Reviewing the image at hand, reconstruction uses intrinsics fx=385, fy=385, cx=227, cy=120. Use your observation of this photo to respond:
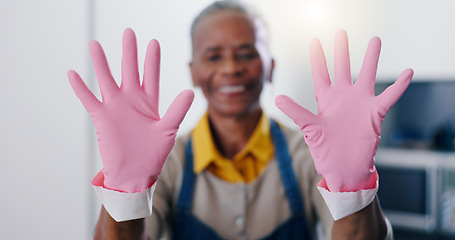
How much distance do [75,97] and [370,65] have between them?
1.09 metres

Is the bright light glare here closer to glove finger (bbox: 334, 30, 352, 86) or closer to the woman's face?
the woman's face

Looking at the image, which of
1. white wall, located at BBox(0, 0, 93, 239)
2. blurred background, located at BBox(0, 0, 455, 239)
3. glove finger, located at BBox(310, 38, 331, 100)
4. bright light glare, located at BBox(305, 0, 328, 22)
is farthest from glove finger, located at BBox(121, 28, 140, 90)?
bright light glare, located at BBox(305, 0, 328, 22)

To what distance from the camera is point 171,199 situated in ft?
2.73

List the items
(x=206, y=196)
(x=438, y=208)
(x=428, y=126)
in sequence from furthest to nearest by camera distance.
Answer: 1. (x=428, y=126)
2. (x=438, y=208)
3. (x=206, y=196)

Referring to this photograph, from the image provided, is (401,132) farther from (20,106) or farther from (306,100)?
(20,106)

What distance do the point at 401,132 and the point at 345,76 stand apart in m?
2.08

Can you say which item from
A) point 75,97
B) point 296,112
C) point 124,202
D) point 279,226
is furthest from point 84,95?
point 75,97

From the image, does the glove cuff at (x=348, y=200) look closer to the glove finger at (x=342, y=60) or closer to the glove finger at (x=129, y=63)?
the glove finger at (x=342, y=60)

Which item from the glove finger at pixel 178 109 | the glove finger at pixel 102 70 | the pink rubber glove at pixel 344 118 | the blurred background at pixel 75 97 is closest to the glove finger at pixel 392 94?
the pink rubber glove at pixel 344 118

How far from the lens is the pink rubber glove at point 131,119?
51 centimetres

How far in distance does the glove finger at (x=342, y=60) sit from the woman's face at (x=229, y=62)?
0.93ft

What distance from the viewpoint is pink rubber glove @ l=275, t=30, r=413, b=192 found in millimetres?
499

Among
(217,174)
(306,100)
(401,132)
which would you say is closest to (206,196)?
(217,174)

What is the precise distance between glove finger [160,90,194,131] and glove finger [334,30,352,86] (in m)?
0.20
